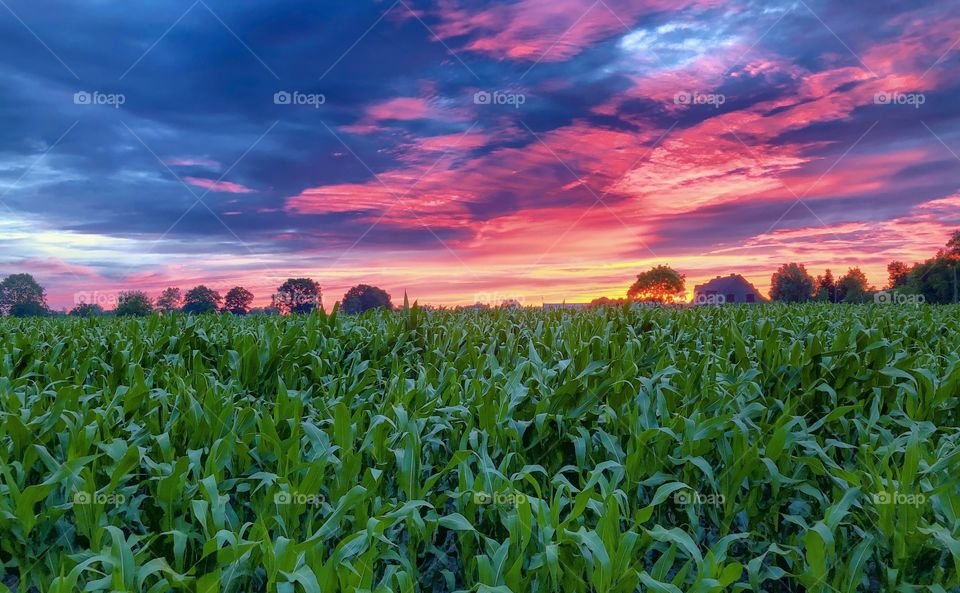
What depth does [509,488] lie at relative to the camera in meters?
2.72

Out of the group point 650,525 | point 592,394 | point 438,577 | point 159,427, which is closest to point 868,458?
point 650,525

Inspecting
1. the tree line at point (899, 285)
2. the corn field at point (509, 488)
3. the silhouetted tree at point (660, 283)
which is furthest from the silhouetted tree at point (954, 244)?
the corn field at point (509, 488)

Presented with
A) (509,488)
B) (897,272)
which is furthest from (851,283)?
(509,488)

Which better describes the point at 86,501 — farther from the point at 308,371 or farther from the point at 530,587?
the point at 308,371

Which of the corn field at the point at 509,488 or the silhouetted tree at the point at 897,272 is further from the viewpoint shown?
the silhouetted tree at the point at 897,272

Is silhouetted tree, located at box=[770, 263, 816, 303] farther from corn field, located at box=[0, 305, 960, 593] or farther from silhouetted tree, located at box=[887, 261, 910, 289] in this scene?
corn field, located at box=[0, 305, 960, 593]

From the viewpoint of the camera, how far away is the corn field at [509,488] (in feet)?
7.86

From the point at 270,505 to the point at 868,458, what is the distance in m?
3.31

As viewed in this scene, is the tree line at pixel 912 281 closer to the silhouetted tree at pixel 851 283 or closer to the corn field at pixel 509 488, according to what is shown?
the silhouetted tree at pixel 851 283

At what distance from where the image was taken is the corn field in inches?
94.3

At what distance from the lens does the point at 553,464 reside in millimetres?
3670

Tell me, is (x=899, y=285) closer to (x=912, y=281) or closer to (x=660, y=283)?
(x=912, y=281)

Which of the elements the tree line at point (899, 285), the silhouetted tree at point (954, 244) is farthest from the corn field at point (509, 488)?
the silhouetted tree at point (954, 244)

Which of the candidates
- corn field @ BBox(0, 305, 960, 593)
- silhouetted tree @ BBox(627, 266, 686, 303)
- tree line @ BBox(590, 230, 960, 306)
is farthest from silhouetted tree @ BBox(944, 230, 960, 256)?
corn field @ BBox(0, 305, 960, 593)
